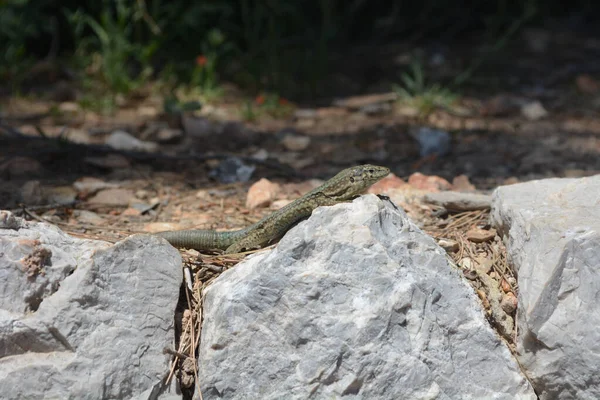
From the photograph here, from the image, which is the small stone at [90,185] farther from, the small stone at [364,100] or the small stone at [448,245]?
the small stone at [364,100]

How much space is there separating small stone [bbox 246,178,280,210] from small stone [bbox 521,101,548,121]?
10.4 feet

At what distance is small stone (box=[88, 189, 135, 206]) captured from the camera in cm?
464

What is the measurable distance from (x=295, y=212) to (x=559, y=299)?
4.22 ft

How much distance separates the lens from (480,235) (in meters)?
3.71

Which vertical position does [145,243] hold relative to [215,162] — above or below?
above

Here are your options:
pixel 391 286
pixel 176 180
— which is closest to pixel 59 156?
pixel 176 180

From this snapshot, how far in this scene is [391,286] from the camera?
3.00m

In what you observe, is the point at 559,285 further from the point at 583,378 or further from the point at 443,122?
the point at 443,122

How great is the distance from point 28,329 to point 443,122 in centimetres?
457

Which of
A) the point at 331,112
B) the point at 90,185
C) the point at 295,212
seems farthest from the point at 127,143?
the point at 295,212

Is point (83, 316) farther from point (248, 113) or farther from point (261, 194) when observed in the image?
point (248, 113)

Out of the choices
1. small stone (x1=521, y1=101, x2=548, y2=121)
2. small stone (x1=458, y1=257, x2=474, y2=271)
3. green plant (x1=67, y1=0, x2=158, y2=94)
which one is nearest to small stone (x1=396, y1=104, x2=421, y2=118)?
small stone (x1=521, y1=101, x2=548, y2=121)

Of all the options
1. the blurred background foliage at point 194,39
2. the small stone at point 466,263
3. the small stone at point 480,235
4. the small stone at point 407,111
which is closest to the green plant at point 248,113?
the blurred background foliage at point 194,39

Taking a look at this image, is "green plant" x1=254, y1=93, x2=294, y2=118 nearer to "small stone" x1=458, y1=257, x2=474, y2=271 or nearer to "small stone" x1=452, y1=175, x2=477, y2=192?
"small stone" x1=452, y1=175, x2=477, y2=192
